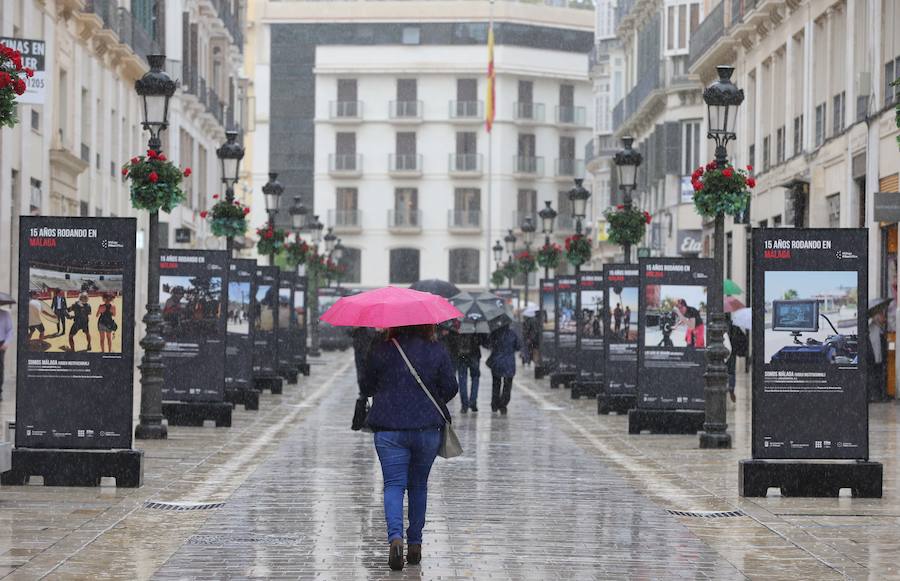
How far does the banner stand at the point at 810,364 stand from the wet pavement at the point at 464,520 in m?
0.29

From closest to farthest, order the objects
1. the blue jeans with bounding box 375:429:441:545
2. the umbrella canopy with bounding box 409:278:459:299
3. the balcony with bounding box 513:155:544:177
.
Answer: the blue jeans with bounding box 375:429:441:545 < the umbrella canopy with bounding box 409:278:459:299 < the balcony with bounding box 513:155:544:177

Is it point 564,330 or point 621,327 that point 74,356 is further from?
point 564,330

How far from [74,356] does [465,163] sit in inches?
3276

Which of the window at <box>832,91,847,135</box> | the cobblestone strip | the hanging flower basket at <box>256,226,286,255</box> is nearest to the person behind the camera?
the cobblestone strip

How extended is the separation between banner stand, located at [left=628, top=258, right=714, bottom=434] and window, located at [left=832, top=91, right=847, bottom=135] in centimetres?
1320

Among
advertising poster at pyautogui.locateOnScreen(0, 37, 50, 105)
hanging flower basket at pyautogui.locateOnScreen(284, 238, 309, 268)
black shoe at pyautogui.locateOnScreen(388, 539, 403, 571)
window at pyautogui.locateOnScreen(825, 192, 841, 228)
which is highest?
advertising poster at pyautogui.locateOnScreen(0, 37, 50, 105)

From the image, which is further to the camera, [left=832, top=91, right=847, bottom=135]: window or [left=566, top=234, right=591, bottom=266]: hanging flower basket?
[left=566, top=234, right=591, bottom=266]: hanging flower basket

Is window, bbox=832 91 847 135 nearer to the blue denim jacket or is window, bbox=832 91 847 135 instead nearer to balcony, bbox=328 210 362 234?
the blue denim jacket

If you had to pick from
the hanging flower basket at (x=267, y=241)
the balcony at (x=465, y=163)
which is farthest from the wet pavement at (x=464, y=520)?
the balcony at (x=465, y=163)

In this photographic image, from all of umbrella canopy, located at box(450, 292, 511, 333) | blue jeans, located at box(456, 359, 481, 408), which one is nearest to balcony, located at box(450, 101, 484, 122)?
umbrella canopy, located at box(450, 292, 511, 333)

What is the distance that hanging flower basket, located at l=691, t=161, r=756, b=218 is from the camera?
2066 centimetres

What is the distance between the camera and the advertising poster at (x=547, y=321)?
4231 cm

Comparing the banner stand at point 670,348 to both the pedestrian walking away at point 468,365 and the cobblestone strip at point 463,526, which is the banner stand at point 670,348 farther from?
the pedestrian walking away at point 468,365

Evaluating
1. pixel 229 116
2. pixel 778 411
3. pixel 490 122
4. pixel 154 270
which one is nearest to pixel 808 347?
pixel 778 411
